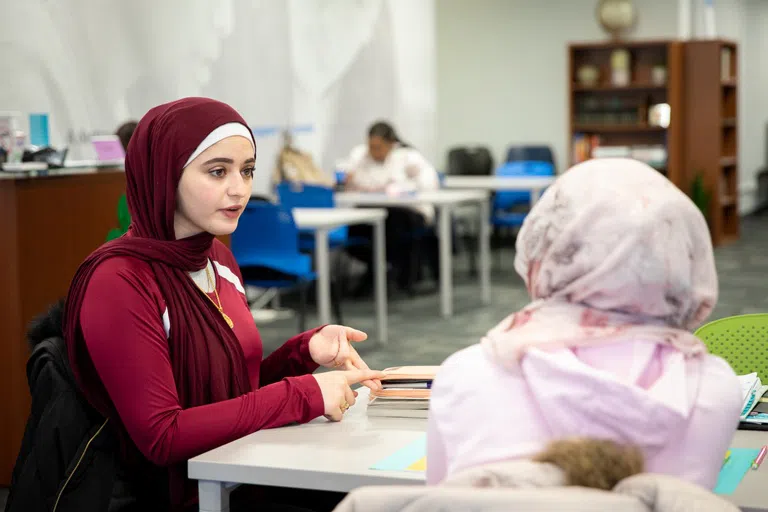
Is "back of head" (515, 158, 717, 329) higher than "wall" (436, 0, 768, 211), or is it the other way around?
"wall" (436, 0, 768, 211)

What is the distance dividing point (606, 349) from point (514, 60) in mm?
10808

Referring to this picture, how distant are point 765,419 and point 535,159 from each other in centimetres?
979

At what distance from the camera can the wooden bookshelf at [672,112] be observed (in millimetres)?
9945

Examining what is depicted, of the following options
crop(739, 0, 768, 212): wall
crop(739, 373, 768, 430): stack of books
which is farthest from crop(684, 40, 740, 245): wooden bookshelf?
crop(739, 373, 768, 430): stack of books

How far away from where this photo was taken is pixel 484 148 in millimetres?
11578

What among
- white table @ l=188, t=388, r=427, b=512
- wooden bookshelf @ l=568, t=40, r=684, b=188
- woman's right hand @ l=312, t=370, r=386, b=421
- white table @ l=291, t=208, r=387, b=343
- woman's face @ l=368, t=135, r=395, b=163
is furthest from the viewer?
wooden bookshelf @ l=568, t=40, r=684, b=188

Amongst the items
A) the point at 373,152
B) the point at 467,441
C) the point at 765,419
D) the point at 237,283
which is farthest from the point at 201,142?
the point at 373,152

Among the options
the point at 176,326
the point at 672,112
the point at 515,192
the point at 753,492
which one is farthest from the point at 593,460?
the point at 672,112

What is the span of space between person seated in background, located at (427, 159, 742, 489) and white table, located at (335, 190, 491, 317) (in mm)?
5329

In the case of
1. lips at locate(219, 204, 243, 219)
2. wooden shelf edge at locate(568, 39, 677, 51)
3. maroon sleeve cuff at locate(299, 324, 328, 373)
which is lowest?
maroon sleeve cuff at locate(299, 324, 328, 373)

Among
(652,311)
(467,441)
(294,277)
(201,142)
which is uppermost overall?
(201,142)

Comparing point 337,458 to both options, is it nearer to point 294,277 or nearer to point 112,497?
point 112,497

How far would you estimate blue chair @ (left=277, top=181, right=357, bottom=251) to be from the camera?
6449mm

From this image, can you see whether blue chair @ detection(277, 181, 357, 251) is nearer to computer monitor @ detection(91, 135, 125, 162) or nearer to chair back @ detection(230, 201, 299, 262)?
chair back @ detection(230, 201, 299, 262)
